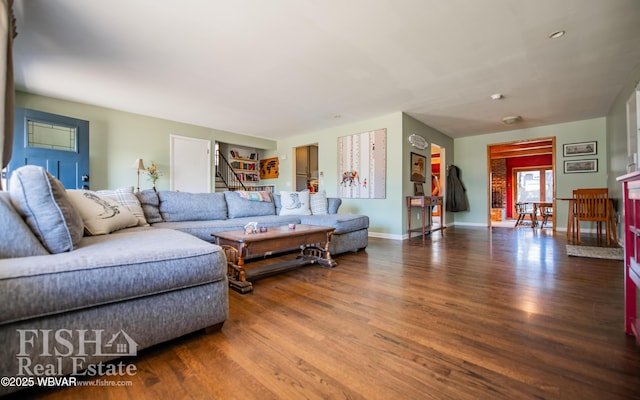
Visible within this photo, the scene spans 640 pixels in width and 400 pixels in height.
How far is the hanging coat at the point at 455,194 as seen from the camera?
22.0 feet

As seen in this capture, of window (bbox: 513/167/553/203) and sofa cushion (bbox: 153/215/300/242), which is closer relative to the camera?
sofa cushion (bbox: 153/215/300/242)

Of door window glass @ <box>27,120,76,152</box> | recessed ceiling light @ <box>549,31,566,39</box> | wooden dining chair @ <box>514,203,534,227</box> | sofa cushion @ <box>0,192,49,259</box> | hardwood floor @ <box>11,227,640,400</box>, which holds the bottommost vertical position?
hardwood floor @ <box>11,227,640,400</box>

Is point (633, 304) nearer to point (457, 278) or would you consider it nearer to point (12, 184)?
point (457, 278)

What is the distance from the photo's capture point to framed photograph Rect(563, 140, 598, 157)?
5.39 meters

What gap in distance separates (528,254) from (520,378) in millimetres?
3022

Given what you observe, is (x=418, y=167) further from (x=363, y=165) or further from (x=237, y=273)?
(x=237, y=273)

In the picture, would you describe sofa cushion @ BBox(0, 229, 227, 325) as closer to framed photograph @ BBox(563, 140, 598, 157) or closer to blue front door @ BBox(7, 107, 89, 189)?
blue front door @ BBox(7, 107, 89, 189)

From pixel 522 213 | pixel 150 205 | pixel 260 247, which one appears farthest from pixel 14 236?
pixel 522 213

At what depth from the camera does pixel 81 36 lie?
8.23 ft

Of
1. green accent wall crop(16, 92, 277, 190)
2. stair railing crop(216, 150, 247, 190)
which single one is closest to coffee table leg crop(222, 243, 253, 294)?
green accent wall crop(16, 92, 277, 190)

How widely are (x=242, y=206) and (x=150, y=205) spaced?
3.72ft

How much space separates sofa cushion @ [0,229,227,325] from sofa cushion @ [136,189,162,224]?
1776 mm

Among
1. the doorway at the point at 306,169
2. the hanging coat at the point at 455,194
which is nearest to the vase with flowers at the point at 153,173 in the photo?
the doorway at the point at 306,169

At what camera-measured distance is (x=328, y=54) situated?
9.37ft
